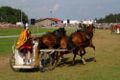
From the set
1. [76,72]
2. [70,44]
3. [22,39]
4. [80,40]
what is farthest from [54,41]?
[76,72]

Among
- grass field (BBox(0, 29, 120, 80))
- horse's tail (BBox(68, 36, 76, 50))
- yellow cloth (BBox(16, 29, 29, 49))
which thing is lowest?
grass field (BBox(0, 29, 120, 80))

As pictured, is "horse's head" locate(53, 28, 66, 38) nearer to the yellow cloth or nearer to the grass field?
the grass field

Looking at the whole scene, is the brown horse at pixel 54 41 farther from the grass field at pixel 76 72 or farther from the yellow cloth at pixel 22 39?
the yellow cloth at pixel 22 39

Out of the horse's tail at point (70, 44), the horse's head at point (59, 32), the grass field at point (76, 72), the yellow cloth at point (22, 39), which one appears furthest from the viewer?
the horse's tail at point (70, 44)

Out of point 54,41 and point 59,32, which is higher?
point 59,32

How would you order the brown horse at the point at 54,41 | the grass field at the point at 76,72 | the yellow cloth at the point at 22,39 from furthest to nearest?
1. the brown horse at the point at 54,41
2. the yellow cloth at the point at 22,39
3. the grass field at the point at 76,72

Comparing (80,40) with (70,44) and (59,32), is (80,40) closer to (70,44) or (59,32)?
(70,44)

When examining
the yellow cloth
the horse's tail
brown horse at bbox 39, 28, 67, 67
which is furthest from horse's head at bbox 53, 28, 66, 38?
the yellow cloth

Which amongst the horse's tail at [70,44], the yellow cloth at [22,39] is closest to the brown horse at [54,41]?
the horse's tail at [70,44]

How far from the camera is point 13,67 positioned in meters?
Answer: 18.4

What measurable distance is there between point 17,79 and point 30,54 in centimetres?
283

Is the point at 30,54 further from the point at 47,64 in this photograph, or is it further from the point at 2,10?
the point at 2,10

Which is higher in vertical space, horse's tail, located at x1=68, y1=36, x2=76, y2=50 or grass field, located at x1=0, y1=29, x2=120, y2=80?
horse's tail, located at x1=68, y1=36, x2=76, y2=50

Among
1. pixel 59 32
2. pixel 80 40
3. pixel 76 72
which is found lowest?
pixel 76 72
